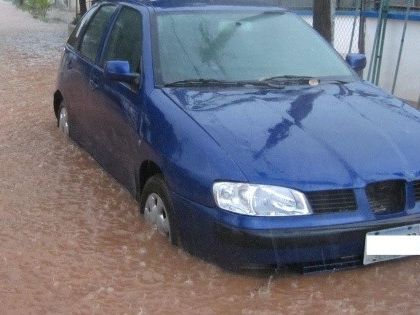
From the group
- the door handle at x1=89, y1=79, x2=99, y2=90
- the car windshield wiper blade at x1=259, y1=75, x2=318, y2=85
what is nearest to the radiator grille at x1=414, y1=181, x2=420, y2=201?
the car windshield wiper blade at x1=259, y1=75, x2=318, y2=85

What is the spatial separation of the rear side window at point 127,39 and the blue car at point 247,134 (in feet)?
0.05

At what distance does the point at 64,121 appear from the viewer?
7.75 meters

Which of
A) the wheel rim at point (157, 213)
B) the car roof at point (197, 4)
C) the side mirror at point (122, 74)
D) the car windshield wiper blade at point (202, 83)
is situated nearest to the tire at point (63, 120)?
the car roof at point (197, 4)

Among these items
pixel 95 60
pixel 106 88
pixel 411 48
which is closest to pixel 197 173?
pixel 106 88

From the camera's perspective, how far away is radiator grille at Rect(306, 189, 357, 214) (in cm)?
397

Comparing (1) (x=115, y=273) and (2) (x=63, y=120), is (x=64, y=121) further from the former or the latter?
(1) (x=115, y=273)

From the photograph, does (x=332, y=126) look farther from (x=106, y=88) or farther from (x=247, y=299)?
(x=106, y=88)

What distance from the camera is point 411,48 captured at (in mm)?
9531

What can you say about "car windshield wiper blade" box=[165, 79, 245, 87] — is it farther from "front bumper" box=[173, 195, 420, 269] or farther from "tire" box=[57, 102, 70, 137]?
"tire" box=[57, 102, 70, 137]

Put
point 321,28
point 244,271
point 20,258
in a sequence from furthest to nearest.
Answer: point 321,28
point 20,258
point 244,271

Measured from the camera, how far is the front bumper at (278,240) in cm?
392

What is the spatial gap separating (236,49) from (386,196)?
1.83m

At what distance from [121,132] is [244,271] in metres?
1.80

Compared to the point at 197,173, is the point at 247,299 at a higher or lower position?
lower
